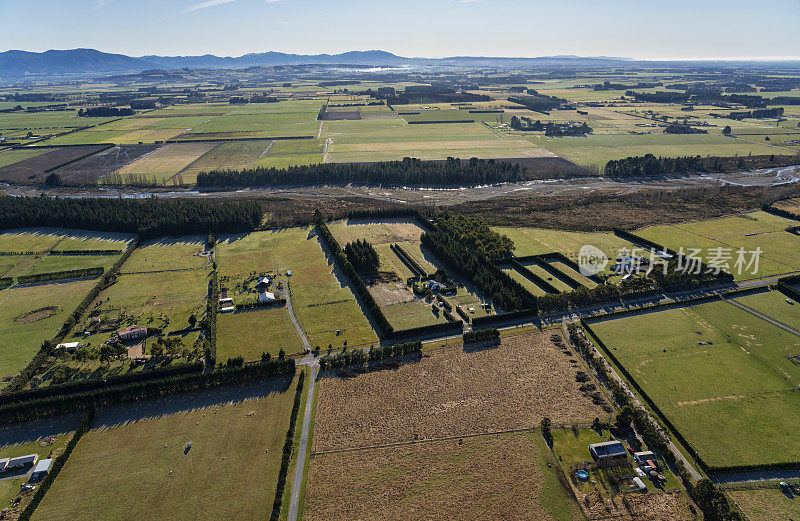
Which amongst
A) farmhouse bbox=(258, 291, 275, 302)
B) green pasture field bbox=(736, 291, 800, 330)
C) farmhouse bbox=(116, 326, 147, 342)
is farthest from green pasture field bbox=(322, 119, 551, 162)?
farmhouse bbox=(116, 326, 147, 342)

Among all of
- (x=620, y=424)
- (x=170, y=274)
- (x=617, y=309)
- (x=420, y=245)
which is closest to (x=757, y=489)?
(x=620, y=424)

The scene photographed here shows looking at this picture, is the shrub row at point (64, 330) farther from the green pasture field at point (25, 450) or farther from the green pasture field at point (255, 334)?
the green pasture field at point (255, 334)

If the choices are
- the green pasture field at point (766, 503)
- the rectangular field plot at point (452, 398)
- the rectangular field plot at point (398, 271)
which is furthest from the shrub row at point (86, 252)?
the green pasture field at point (766, 503)

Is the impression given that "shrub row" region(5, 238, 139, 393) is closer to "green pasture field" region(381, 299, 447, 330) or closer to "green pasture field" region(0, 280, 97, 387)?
"green pasture field" region(0, 280, 97, 387)

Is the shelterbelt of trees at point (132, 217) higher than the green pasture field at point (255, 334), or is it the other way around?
the shelterbelt of trees at point (132, 217)

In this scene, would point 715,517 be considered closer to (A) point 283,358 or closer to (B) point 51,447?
(A) point 283,358

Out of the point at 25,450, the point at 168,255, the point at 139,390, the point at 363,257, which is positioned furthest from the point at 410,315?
the point at 168,255
